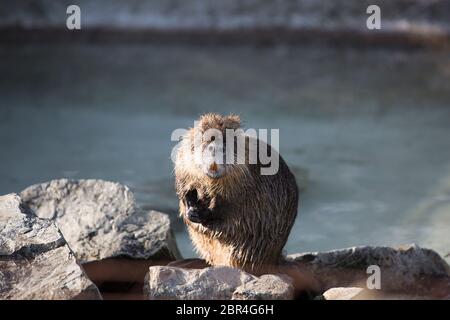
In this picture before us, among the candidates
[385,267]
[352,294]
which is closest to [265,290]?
[352,294]

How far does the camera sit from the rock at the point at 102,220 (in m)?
4.47

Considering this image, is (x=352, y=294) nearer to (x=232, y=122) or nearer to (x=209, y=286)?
(x=209, y=286)

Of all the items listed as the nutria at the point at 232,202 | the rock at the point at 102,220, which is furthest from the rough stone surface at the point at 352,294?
the rock at the point at 102,220

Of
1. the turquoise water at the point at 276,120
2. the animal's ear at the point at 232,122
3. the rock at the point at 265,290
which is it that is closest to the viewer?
the rock at the point at 265,290

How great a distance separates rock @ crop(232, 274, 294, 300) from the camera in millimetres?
3516

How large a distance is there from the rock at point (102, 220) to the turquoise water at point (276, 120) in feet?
3.22

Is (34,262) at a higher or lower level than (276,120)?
lower

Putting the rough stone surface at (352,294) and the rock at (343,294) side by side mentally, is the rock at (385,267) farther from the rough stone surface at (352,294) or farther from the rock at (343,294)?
the rock at (343,294)

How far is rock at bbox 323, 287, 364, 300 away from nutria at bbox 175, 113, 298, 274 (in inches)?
16.8

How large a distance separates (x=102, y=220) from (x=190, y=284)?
1.21 meters

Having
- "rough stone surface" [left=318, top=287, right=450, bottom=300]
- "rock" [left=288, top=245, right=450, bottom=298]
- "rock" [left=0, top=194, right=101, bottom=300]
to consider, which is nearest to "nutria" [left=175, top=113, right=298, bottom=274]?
"rock" [left=288, top=245, right=450, bottom=298]

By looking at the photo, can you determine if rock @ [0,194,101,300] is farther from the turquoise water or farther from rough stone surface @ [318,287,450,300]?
the turquoise water

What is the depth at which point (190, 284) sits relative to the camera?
140 inches

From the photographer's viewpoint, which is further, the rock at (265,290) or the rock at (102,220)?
the rock at (102,220)
